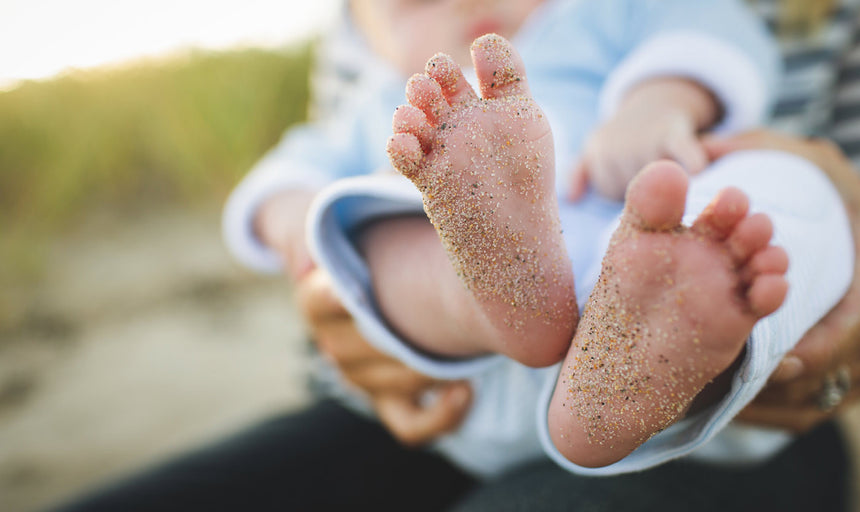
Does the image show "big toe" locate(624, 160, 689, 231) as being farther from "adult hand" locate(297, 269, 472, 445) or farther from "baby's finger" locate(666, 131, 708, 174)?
"adult hand" locate(297, 269, 472, 445)

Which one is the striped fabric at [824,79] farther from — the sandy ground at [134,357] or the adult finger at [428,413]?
the sandy ground at [134,357]

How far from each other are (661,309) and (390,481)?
0.64 meters

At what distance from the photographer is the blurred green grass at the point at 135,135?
70.9 inches

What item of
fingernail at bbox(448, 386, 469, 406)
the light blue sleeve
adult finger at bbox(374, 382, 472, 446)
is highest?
the light blue sleeve

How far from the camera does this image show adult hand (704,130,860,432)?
514 millimetres

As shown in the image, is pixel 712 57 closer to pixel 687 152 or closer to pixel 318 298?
pixel 687 152

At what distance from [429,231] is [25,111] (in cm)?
206

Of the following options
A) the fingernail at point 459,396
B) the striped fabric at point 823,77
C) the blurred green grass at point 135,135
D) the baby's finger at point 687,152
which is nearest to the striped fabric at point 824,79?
the striped fabric at point 823,77

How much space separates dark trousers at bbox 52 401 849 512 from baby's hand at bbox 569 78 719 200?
0.33m

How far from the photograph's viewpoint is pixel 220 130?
6.67ft

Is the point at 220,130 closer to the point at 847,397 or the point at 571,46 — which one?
the point at 571,46

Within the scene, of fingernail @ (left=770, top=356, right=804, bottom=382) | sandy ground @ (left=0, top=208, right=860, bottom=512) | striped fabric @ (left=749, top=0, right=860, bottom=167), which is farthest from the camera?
sandy ground @ (left=0, top=208, right=860, bottom=512)

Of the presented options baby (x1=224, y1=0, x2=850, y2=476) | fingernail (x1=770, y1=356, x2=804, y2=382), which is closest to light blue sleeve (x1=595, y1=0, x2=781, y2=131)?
baby (x1=224, y1=0, x2=850, y2=476)

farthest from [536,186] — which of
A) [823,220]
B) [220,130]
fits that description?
[220,130]
